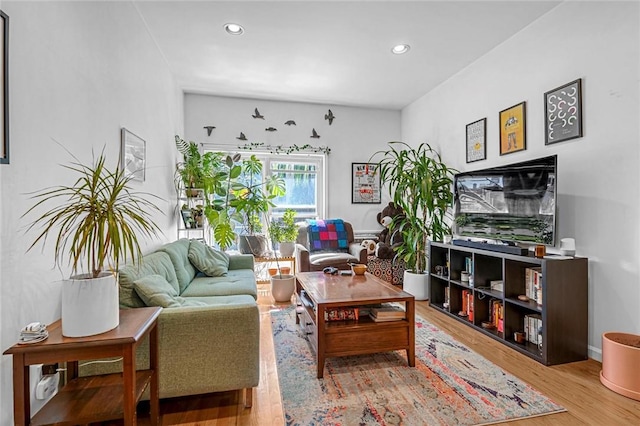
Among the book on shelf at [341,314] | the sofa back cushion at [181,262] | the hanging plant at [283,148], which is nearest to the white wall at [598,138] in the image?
the book on shelf at [341,314]

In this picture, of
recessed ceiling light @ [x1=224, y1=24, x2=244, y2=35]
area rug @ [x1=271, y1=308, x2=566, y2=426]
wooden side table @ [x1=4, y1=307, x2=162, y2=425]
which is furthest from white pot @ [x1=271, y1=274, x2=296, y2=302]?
recessed ceiling light @ [x1=224, y1=24, x2=244, y2=35]

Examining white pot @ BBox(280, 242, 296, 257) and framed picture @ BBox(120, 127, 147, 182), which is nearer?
framed picture @ BBox(120, 127, 147, 182)

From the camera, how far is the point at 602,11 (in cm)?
229

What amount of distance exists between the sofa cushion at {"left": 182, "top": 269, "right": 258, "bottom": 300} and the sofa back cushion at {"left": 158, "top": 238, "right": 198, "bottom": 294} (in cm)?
6

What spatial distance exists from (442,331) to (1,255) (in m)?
2.96

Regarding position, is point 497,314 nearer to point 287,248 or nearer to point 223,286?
point 223,286

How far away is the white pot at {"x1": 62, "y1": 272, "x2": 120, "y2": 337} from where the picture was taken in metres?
1.25

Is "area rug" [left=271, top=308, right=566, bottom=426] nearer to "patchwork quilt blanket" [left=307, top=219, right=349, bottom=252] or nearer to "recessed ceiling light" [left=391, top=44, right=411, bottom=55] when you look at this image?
"patchwork quilt blanket" [left=307, top=219, right=349, bottom=252]

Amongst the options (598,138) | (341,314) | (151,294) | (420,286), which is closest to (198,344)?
(151,294)

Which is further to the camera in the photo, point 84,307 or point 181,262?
point 181,262

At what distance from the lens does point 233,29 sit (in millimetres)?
2885

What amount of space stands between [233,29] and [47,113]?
190 cm

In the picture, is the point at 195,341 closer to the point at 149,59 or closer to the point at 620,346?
the point at 620,346

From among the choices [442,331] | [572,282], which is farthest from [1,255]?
[572,282]
